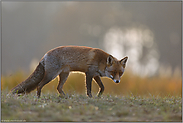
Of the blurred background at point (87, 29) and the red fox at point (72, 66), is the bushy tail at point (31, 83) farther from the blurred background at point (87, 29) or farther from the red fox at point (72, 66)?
the blurred background at point (87, 29)

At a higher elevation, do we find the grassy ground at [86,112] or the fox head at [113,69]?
the fox head at [113,69]

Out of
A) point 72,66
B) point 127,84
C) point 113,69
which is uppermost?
point 72,66

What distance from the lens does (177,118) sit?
4137 millimetres

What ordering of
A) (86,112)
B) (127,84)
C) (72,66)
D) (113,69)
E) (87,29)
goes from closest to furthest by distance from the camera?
(86,112) → (113,69) → (72,66) → (127,84) → (87,29)

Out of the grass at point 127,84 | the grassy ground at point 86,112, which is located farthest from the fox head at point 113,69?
the grass at point 127,84

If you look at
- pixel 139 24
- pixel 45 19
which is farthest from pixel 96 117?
pixel 45 19

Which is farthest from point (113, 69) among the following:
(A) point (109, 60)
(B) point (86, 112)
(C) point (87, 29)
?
(C) point (87, 29)

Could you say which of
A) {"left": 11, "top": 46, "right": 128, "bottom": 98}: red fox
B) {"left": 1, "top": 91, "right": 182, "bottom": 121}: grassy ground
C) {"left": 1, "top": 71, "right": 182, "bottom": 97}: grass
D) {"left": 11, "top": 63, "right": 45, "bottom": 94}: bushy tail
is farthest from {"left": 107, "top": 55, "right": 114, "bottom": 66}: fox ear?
{"left": 1, "top": 71, "right": 182, "bottom": 97}: grass

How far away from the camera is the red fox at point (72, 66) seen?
21.2ft

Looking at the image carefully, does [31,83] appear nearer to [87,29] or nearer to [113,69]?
[113,69]

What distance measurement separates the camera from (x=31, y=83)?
258 inches

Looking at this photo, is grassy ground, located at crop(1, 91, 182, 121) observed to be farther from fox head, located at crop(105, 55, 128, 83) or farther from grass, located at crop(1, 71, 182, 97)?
grass, located at crop(1, 71, 182, 97)

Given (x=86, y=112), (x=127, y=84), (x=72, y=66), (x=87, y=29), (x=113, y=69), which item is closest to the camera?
(x=86, y=112)

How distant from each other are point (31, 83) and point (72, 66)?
4.41ft
